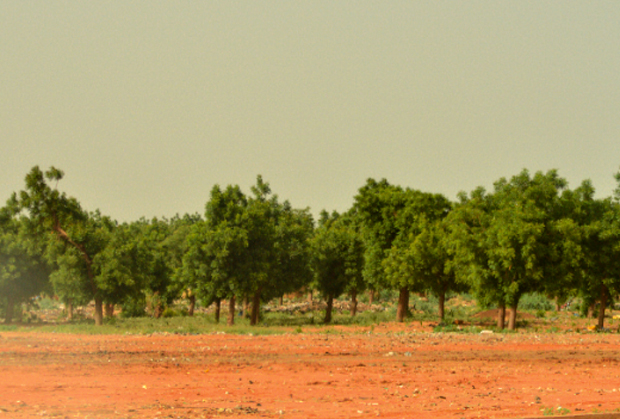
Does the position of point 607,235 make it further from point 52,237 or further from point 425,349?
point 52,237

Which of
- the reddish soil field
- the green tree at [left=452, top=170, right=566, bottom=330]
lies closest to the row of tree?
the green tree at [left=452, top=170, right=566, bottom=330]

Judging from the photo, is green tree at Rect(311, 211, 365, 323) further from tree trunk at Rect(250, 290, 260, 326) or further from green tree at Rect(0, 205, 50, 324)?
green tree at Rect(0, 205, 50, 324)

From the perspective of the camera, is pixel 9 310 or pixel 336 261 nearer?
pixel 9 310

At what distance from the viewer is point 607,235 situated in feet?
136

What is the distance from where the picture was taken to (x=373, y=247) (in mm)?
52500

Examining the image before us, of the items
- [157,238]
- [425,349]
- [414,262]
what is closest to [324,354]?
[425,349]

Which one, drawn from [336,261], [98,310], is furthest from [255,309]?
[98,310]

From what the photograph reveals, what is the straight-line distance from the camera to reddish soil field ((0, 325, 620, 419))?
15.2 m

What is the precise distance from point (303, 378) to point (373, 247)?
32.6m

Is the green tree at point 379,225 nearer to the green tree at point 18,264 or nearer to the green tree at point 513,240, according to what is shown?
the green tree at point 513,240

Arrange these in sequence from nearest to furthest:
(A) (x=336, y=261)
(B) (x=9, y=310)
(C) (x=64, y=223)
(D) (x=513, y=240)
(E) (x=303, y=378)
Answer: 1. (E) (x=303, y=378)
2. (D) (x=513, y=240)
3. (C) (x=64, y=223)
4. (B) (x=9, y=310)
5. (A) (x=336, y=261)

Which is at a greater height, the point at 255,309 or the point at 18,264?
the point at 18,264

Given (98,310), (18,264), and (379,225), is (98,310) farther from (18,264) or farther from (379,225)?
(379,225)

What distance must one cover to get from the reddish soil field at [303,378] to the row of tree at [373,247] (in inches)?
330
